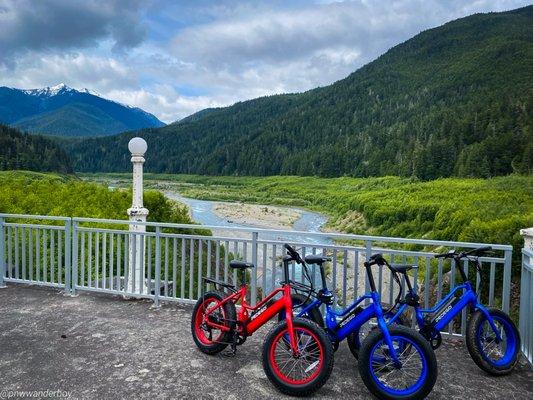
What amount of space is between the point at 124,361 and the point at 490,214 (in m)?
18.9

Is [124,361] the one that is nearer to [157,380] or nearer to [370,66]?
[157,380]

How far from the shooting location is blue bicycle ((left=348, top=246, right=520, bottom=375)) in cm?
410

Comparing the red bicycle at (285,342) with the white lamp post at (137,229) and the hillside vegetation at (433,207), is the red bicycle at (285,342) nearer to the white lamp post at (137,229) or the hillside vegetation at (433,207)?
the white lamp post at (137,229)

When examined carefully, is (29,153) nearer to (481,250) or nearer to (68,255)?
(68,255)

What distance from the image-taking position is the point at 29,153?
3706 inches

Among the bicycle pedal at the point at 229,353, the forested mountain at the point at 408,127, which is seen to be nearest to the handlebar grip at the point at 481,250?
the bicycle pedal at the point at 229,353

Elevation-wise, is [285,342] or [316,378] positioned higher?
[285,342]

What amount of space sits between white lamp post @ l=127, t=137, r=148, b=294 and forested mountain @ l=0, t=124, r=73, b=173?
90.5m

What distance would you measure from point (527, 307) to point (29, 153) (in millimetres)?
105879

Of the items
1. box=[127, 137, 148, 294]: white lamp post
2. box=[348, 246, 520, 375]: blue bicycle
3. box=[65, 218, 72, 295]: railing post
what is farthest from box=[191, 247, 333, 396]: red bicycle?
box=[65, 218, 72, 295]: railing post

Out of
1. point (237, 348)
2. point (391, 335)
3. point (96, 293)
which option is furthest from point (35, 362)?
point (391, 335)

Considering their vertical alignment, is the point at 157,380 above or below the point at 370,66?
below

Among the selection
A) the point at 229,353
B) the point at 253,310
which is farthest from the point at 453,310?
the point at 229,353

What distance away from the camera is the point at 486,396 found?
3.76 metres
